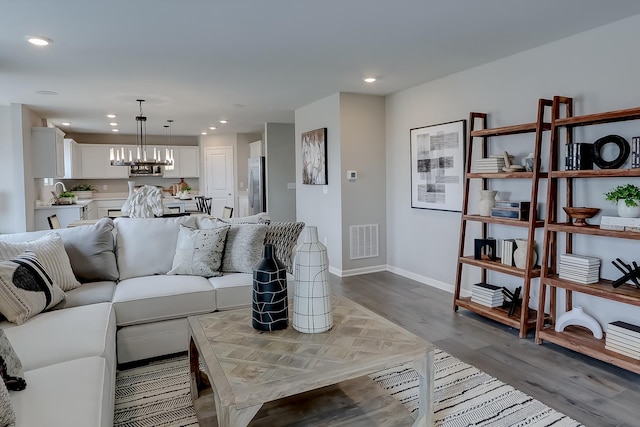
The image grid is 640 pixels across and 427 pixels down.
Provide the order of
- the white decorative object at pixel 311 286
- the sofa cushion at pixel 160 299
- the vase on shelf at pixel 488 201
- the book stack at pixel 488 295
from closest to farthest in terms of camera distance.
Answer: the white decorative object at pixel 311 286
the sofa cushion at pixel 160 299
the book stack at pixel 488 295
the vase on shelf at pixel 488 201

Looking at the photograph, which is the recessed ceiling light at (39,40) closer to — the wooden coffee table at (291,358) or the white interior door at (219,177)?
the wooden coffee table at (291,358)

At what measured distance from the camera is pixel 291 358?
5.83 feet

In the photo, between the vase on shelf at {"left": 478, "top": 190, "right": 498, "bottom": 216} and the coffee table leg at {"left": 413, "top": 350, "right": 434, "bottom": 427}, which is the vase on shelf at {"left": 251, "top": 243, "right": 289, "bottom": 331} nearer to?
the coffee table leg at {"left": 413, "top": 350, "right": 434, "bottom": 427}

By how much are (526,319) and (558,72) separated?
2.04m

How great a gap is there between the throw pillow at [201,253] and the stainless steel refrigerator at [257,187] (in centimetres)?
481

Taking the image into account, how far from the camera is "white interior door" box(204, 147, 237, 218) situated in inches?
394

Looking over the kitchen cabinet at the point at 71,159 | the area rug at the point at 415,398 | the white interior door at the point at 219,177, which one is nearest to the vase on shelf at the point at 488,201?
the area rug at the point at 415,398

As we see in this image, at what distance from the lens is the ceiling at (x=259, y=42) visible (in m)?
2.75

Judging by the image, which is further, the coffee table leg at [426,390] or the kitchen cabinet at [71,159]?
the kitchen cabinet at [71,159]

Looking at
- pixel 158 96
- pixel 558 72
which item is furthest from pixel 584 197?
pixel 158 96

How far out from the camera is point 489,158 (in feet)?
12.4

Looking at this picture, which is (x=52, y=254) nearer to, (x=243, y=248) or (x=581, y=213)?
(x=243, y=248)

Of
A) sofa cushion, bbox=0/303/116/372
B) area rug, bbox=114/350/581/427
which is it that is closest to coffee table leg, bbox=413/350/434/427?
area rug, bbox=114/350/581/427

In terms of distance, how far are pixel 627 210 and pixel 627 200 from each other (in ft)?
0.22
